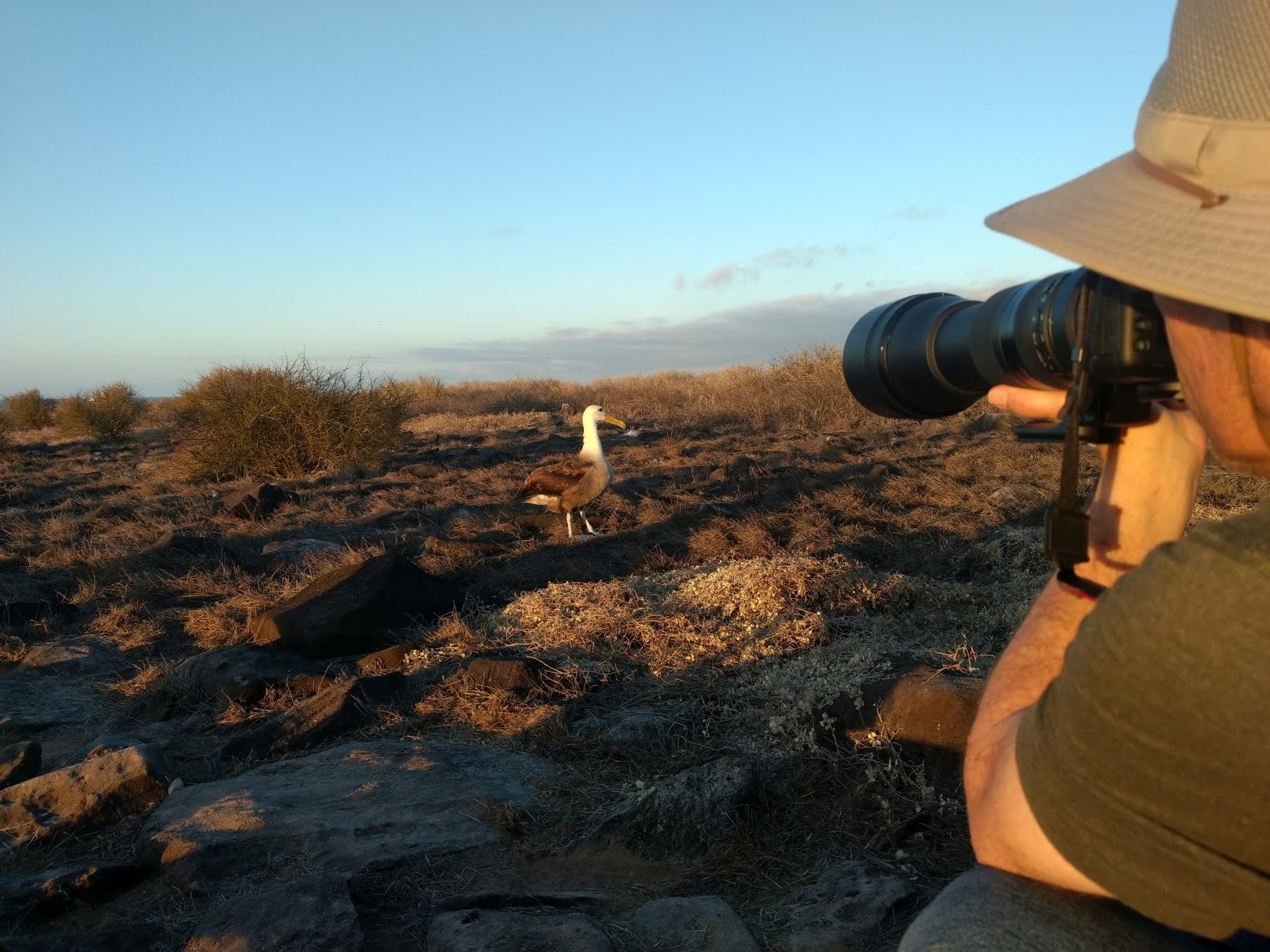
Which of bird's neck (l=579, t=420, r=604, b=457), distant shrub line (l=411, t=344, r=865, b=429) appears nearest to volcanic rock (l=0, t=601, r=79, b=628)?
bird's neck (l=579, t=420, r=604, b=457)

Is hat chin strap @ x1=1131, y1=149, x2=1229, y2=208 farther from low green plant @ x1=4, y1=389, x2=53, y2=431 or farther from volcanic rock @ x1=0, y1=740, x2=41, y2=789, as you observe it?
low green plant @ x1=4, y1=389, x2=53, y2=431

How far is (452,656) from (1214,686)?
12.1ft

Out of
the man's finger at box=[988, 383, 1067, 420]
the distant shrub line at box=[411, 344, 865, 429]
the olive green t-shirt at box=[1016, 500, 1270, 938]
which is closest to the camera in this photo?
the olive green t-shirt at box=[1016, 500, 1270, 938]

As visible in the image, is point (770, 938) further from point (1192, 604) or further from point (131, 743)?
point (131, 743)

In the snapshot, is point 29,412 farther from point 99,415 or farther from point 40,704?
point 40,704

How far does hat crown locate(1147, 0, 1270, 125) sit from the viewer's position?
2.79ft

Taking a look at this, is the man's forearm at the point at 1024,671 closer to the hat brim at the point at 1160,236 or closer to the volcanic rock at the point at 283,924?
the hat brim at the point at 1160,236

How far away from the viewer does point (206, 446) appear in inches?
491

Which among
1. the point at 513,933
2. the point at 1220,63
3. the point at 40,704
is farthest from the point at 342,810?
the point at 1220,63

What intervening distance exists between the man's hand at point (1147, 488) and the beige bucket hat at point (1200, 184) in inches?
17.8

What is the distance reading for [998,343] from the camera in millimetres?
1539

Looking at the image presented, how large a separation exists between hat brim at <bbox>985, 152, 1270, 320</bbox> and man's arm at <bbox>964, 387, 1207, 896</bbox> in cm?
43

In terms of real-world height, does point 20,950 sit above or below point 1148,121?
below

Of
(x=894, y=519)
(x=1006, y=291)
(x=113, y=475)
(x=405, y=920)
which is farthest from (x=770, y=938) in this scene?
(x=113, y=475)
